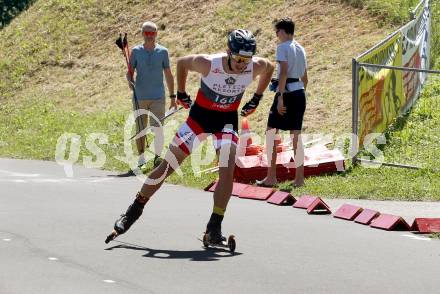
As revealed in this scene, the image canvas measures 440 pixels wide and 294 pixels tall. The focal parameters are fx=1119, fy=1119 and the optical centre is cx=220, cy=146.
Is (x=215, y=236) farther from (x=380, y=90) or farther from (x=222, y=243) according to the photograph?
(x=380, y=90)

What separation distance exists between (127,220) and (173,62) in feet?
46.0

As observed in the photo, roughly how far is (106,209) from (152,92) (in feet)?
14.2

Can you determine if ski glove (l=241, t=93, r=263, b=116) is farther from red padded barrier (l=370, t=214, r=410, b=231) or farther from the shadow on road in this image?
red padded barrier (l=370, t=214, r=410, b=231)

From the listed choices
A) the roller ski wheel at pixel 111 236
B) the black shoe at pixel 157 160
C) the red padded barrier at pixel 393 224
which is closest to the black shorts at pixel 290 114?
the black shoe at pixel 157 160

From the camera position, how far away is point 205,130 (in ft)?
33.2

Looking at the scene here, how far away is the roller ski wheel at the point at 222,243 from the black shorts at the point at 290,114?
12.3 feet

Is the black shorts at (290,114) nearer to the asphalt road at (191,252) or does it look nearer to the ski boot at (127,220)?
the asphalt road at (191,252)

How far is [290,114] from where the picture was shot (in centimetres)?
1353

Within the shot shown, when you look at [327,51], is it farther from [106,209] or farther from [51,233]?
[51,233]

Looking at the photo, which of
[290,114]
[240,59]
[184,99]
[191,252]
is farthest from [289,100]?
[191,252]

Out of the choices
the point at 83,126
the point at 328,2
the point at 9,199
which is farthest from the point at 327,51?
the point at 9,199

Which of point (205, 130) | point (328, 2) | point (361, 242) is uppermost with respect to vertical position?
point (328, 2)

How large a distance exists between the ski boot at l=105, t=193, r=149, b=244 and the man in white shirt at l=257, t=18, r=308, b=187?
11.5 ft

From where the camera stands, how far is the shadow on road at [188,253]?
9.55 metres
